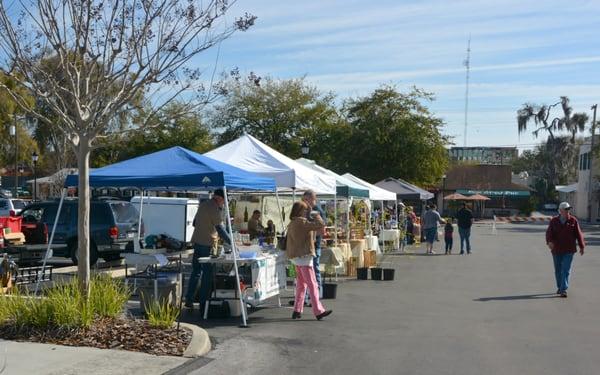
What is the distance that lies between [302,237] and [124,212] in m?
9.57

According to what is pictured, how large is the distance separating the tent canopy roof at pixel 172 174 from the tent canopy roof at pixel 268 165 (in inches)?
73.9

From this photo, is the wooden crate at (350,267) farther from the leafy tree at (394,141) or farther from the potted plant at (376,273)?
the leafy tree at (394,141)

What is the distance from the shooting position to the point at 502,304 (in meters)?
12.6

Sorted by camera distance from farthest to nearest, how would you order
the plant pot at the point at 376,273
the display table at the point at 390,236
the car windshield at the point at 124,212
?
the display table at the point at 390,236, the car windshield at the point at 124,212, the plant pot at the point at 376,273

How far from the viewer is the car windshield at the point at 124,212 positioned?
1855 cm

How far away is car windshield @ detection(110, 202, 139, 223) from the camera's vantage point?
60.8 ft

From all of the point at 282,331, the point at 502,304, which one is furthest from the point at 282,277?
the point at 502,304

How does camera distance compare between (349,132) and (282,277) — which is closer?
(282,277)

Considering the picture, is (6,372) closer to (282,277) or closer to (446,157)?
(282,277)

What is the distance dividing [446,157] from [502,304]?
3388 centimetres

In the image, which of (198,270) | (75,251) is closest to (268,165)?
(198,270)

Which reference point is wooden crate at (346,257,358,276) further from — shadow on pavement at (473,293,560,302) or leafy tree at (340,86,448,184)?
leafy tree at (340,86,448,184)

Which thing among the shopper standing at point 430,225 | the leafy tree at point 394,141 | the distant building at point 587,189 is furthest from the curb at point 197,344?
the distant building at point 587,189

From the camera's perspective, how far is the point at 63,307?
8.49 meters
